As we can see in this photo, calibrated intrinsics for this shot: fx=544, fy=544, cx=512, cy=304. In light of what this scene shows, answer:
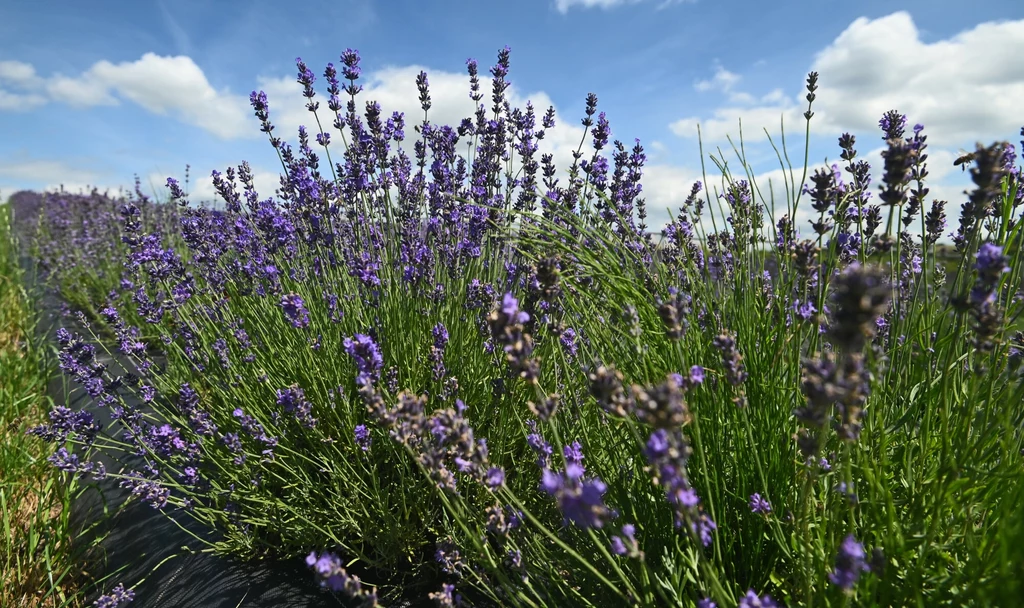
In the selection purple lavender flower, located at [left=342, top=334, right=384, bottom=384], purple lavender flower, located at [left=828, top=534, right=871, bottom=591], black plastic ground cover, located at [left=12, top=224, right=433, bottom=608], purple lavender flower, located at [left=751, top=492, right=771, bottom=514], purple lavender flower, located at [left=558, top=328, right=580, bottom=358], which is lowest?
black plastic ground cover, located at [left=12, top=224, right=433, bottom=608]

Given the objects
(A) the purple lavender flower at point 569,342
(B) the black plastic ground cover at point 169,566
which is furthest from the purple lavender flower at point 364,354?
A: (B) the black plastic ground cover at point 169,566

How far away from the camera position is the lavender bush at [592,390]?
1.14 meters

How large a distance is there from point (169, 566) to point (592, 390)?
219 cm

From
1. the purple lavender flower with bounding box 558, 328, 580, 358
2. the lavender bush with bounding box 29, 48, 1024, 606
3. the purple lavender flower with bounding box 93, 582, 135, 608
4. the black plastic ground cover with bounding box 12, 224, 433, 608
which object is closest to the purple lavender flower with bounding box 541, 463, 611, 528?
the lavender bush with bounding box 29, 48, 1024, 606

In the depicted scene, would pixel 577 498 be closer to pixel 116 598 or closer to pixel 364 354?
pixel 364 354

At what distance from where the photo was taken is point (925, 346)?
1732mm

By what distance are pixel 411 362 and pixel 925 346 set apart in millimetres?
1947

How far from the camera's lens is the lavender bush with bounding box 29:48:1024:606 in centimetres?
114

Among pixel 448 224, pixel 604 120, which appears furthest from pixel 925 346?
pixel 448 224

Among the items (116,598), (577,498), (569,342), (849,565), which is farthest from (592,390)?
(116,598)

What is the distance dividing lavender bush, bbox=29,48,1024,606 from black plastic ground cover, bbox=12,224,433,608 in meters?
0.11

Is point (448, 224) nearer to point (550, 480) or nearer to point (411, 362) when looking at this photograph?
point (411, 362)

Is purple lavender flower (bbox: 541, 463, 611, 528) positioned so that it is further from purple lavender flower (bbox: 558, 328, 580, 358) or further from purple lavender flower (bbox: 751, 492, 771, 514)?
purple lavender flower (bbox: 558, 328, 580, 358)

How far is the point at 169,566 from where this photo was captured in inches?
88.6
